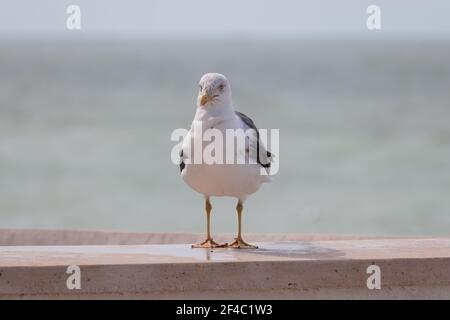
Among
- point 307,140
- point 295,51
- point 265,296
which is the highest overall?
point 295,51

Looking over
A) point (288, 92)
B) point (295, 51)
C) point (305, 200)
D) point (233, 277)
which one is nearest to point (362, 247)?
point (233, 277)

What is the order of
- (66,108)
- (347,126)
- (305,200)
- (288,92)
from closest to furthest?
(305,200) → (347,126) → (66,108) → (288,92)

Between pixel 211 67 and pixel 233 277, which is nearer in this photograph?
pixel 233 277

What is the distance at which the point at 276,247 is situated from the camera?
17.4 feet

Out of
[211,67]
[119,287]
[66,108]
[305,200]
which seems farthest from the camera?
[211,67]

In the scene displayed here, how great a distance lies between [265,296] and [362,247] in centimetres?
65

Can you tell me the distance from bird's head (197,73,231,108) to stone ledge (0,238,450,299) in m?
0.65

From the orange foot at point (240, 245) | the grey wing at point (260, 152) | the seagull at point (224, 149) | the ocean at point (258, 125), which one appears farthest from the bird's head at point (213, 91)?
the ocean at point (258, 125)

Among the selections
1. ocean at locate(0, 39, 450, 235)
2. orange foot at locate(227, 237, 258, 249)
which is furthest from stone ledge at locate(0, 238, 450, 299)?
ocean at locate(0, 39, 450, 235)

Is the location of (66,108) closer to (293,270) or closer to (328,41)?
(293,270)

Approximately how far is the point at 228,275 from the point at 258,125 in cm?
2282

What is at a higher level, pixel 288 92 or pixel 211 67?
pixel 211 67

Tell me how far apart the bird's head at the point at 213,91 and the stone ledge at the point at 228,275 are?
0.65 metres

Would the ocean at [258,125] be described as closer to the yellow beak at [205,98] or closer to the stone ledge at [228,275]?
the yellow beak at [205,98]
